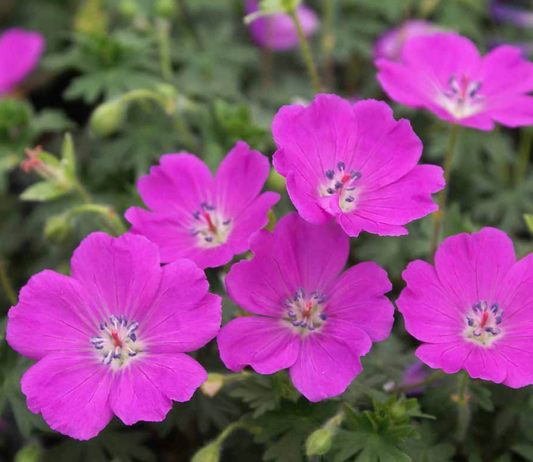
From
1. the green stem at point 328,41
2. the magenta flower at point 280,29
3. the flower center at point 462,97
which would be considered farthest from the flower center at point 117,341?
the magenta flower at point 280,29

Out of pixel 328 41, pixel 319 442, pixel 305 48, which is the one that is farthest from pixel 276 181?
pixel 328 41

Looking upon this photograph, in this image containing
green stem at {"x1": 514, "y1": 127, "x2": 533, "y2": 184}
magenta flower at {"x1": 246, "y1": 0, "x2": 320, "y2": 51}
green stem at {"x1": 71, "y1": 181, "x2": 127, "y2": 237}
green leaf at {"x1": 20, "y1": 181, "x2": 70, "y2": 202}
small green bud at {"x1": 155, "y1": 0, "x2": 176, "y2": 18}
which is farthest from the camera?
magenta flower at {"x1": 246, "y1": 0, "x2": 320, "y2": 51}

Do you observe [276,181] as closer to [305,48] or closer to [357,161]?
[357,161]

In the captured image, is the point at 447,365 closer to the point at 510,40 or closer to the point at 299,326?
the point at 299,326

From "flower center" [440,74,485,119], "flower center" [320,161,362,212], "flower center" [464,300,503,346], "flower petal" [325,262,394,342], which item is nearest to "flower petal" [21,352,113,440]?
"flower petal" [325,262,394,342]

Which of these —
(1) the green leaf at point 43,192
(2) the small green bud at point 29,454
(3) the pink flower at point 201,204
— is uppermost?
(3) the pink flower at point 201,204

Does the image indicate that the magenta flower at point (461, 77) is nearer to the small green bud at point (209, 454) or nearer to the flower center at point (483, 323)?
the flower center at point (483, 323)

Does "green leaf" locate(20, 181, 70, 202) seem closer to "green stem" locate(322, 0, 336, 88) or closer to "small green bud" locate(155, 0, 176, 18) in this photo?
"small green bud" locate(155, 0, 176, 18)
